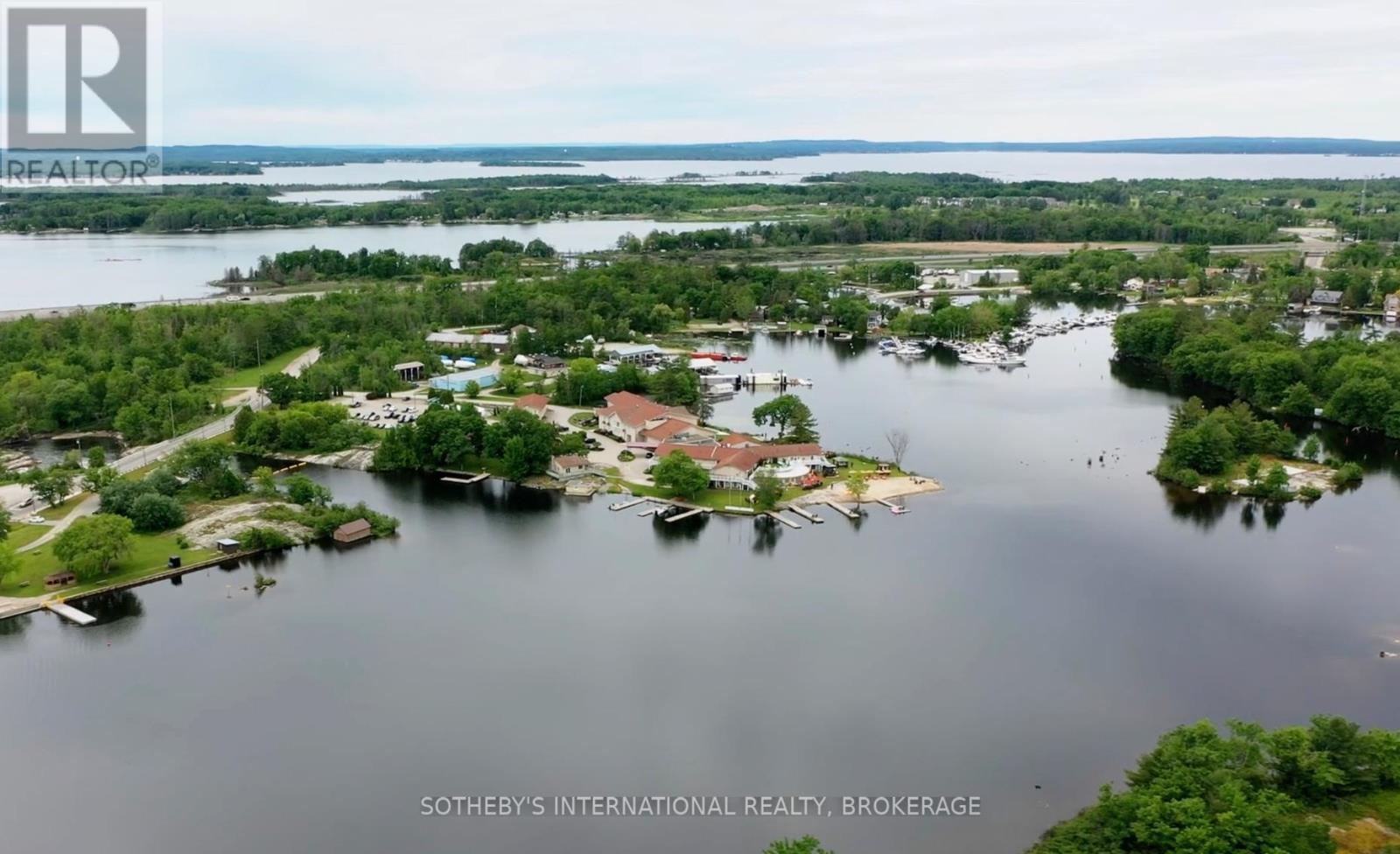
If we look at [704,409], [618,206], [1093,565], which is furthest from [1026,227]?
[1093,565]

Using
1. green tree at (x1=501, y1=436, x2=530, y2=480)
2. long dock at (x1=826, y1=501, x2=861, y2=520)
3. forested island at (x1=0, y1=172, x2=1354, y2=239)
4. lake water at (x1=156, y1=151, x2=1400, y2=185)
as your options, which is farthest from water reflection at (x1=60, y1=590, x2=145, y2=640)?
lake water at (x1=156, y1=151, x2=1400, y2=185)

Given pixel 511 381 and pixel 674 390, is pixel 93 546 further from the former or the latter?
pixel 674 390

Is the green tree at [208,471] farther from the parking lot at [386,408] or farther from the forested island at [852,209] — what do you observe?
the forested island at [852,209]

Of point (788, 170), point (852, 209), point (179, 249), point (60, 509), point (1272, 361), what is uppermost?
point (788, 170)

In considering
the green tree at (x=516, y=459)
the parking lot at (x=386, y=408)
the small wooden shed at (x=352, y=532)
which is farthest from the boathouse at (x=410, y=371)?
the small wooden shed at (x=352, y=532)

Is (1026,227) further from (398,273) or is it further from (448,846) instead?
(448,846)

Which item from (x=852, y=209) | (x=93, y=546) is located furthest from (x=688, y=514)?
(x=852, y=209)
